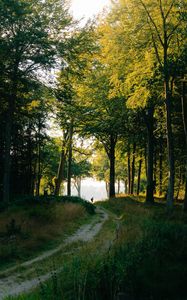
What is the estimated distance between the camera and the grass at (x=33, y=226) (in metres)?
16.6

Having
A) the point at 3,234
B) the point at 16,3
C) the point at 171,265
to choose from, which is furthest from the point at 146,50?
the point at 171,265

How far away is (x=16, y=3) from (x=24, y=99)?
7.34 m

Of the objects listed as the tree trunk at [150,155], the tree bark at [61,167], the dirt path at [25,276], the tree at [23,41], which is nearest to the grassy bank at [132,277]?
the dirt path at [25,276]

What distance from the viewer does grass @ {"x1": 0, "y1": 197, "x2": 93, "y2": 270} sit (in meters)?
16.6

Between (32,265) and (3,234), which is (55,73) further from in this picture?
(32,265)

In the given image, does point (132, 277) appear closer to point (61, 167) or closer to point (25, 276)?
point (25, 276)

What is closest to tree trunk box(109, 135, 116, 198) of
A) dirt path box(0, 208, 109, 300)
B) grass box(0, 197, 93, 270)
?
grass box(0, 197, 93, 270)

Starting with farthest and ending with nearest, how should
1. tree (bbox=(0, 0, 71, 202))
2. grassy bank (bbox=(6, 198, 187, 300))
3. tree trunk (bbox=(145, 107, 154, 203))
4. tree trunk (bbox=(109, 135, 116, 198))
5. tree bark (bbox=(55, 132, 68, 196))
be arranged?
tree trunk (bbox=(109, 135, 116, 198)) → tree bark (bbox=(55, 132, 68, 196)) → tree trunk (bbox=(145, 107, 154, 203)) → tree (bbox=(0, 0, 71, 202)) → grassy bank (bbox=(6, 198, 187, 300))

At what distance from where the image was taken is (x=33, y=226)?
2052 cm

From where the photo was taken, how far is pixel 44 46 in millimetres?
26188

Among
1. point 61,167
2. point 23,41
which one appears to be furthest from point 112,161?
point 23,41

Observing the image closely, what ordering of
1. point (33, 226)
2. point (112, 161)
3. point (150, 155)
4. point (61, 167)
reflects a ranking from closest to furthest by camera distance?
point (33, 226)
point (150, 155)
point (61, 167)
point (112, 161)

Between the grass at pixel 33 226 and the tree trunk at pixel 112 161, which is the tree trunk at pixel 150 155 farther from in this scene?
the tree trunk at pixel 112 161

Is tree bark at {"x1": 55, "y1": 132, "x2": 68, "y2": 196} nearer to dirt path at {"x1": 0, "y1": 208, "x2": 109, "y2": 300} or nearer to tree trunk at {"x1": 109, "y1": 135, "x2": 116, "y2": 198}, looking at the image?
tree trunk at {"x1": 109, "y1": 135, "x2": 116, "y2": 198}
